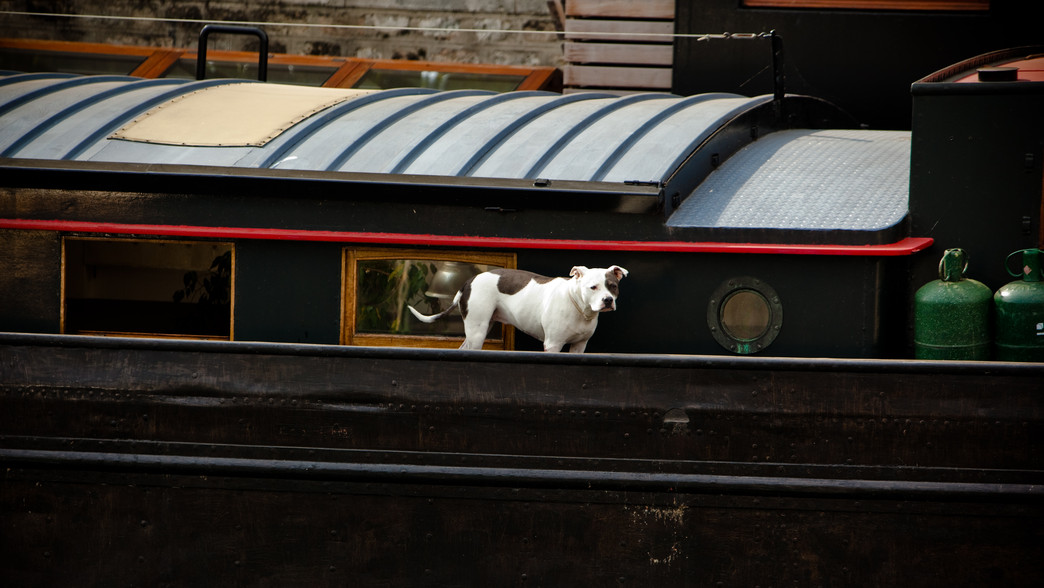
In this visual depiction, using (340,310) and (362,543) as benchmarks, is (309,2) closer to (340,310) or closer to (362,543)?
(340,310)

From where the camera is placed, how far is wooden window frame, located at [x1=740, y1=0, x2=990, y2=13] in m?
8.98

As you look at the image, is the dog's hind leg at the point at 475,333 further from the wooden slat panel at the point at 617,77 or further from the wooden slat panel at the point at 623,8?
the wooden slat panel at the point at 623,8

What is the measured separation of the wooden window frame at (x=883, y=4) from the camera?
8.98 metres

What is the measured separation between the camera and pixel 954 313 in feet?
16.7

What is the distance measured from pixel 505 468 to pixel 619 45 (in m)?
5.91

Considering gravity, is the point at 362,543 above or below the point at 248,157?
below

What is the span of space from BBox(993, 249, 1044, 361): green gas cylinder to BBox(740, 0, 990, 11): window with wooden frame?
15.1 ft

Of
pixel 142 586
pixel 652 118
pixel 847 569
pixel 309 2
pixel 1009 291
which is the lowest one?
pixel 142 586

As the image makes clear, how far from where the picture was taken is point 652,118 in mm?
6324

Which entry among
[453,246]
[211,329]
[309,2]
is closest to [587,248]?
[453,246]

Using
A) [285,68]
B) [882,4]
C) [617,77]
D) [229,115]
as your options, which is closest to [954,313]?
[229,115]

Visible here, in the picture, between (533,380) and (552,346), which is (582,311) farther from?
(533,380)

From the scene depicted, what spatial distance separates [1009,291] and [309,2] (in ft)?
30.0

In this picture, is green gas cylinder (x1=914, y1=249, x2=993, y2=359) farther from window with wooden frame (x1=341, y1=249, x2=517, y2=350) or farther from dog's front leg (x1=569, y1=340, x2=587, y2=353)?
window with wooden frame (x1=341, y1=249, x2=517, y2=350)
